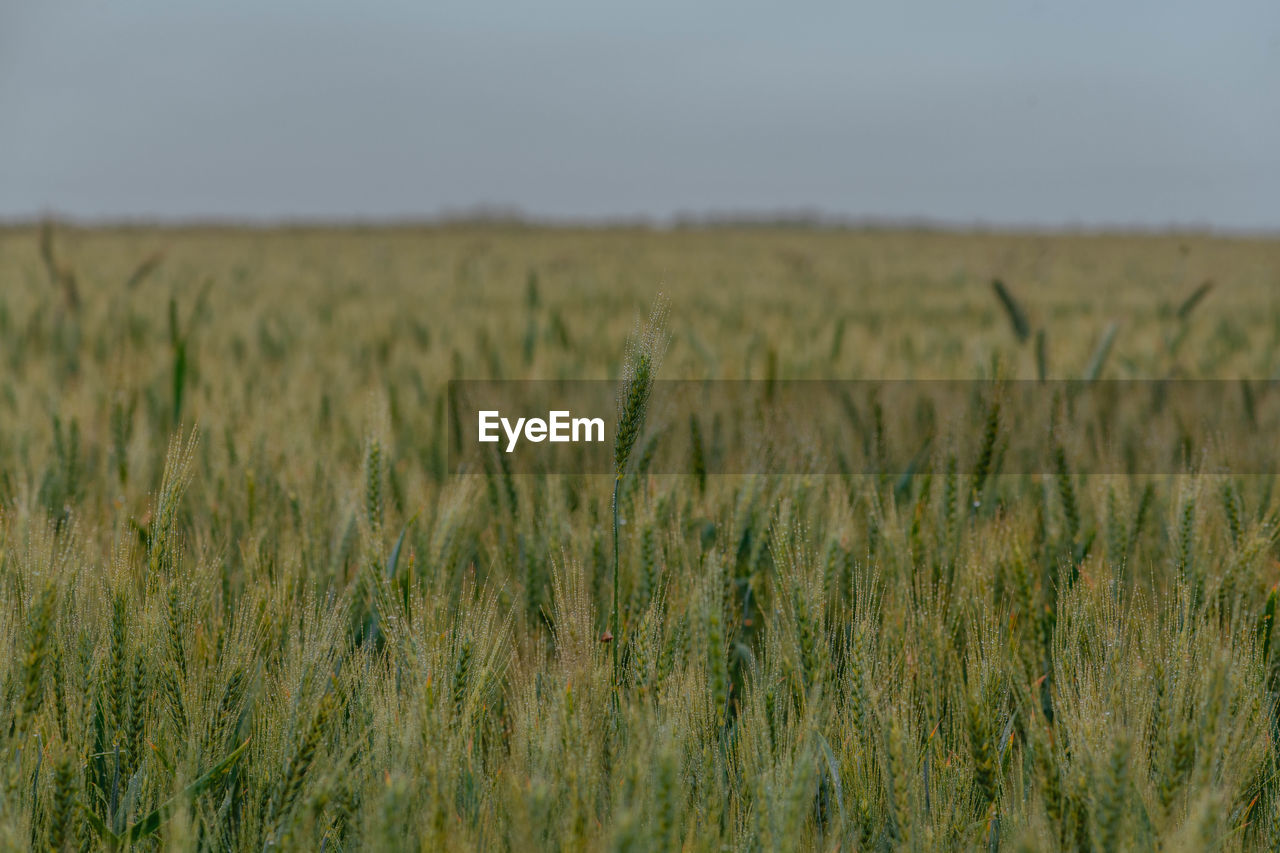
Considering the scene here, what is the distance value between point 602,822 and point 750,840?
0.18m

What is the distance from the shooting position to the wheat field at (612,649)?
100 centimetres

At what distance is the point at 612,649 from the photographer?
1.32m

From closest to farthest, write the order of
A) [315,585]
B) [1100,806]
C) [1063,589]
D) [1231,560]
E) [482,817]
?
1. [1100,806]
2. [482,817]
3. [1063,589]
4. [1231,560]
5. [315,585]

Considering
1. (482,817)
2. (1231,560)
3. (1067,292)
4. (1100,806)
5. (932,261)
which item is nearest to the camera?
(1100,806)

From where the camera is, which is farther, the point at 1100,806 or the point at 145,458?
the point at 145,458

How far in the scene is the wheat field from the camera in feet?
3.27

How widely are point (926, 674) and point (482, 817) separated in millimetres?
707

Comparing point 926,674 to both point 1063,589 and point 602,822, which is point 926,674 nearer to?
point 1063,589

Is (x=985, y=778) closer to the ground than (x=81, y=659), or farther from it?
closer to the ground

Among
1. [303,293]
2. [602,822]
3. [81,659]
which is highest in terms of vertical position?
[303,293]

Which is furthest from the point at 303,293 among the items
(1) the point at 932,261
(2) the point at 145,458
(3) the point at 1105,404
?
(1) the point at 932,261

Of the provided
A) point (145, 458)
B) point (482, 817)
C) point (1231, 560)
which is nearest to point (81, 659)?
point (482, 817)

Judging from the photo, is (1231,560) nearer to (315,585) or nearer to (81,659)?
(315,585)

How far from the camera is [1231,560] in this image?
1530 mm
